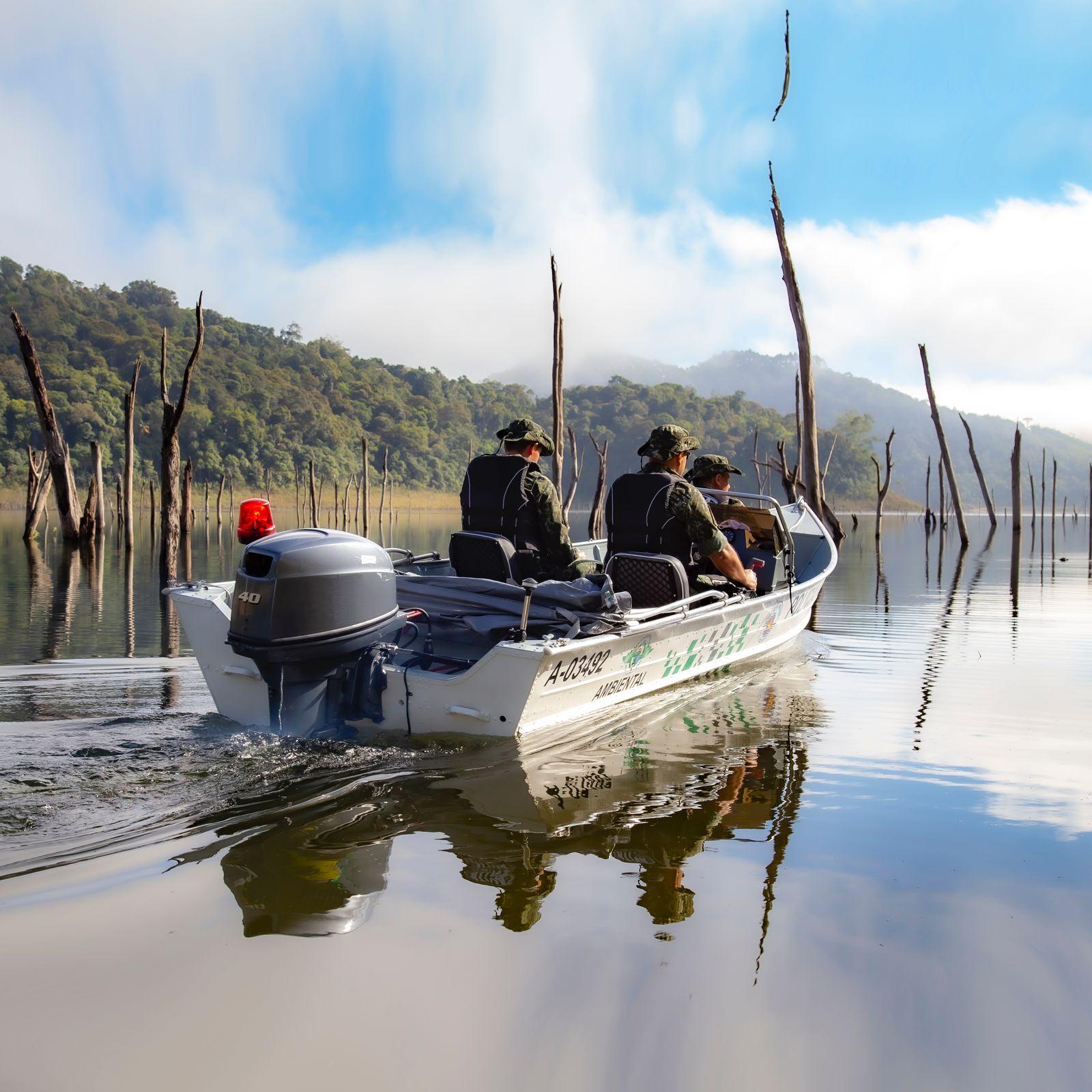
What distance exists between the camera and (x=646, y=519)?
676cm

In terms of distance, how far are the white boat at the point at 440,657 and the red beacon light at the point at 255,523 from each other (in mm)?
368

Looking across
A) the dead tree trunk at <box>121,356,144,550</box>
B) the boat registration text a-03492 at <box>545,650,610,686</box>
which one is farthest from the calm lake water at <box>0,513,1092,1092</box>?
the dead tree trunk at <box>121,356,144,550</box>

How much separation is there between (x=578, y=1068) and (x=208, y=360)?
8948cm

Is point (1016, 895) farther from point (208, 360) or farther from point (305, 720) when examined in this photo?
point (208, 360)

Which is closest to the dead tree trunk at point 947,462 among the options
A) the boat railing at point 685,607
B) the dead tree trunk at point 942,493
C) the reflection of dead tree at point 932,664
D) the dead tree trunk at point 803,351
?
the dead tree trunk at point 942,493

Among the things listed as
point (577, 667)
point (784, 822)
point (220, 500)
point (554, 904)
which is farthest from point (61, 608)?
point (220, 500)

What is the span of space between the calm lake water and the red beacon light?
1.07 metres

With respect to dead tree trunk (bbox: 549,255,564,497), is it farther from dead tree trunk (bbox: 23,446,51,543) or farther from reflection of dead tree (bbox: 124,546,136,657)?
dead tree trunk (bbox: 23,446,51,543)

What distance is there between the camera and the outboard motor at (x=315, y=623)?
15.6 ft

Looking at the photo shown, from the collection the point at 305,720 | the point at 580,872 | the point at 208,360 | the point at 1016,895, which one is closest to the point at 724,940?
the point at 580,872

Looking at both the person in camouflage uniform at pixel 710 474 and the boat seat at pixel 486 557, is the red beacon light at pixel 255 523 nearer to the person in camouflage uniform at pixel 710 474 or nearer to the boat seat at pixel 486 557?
the boat seat at pixel 486 557

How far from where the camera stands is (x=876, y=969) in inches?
121

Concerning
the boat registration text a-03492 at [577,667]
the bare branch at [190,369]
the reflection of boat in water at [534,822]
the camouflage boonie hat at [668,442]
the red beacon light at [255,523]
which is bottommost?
the reflection of boat in water at [534,822]

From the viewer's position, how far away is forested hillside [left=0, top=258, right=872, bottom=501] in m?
68.1
